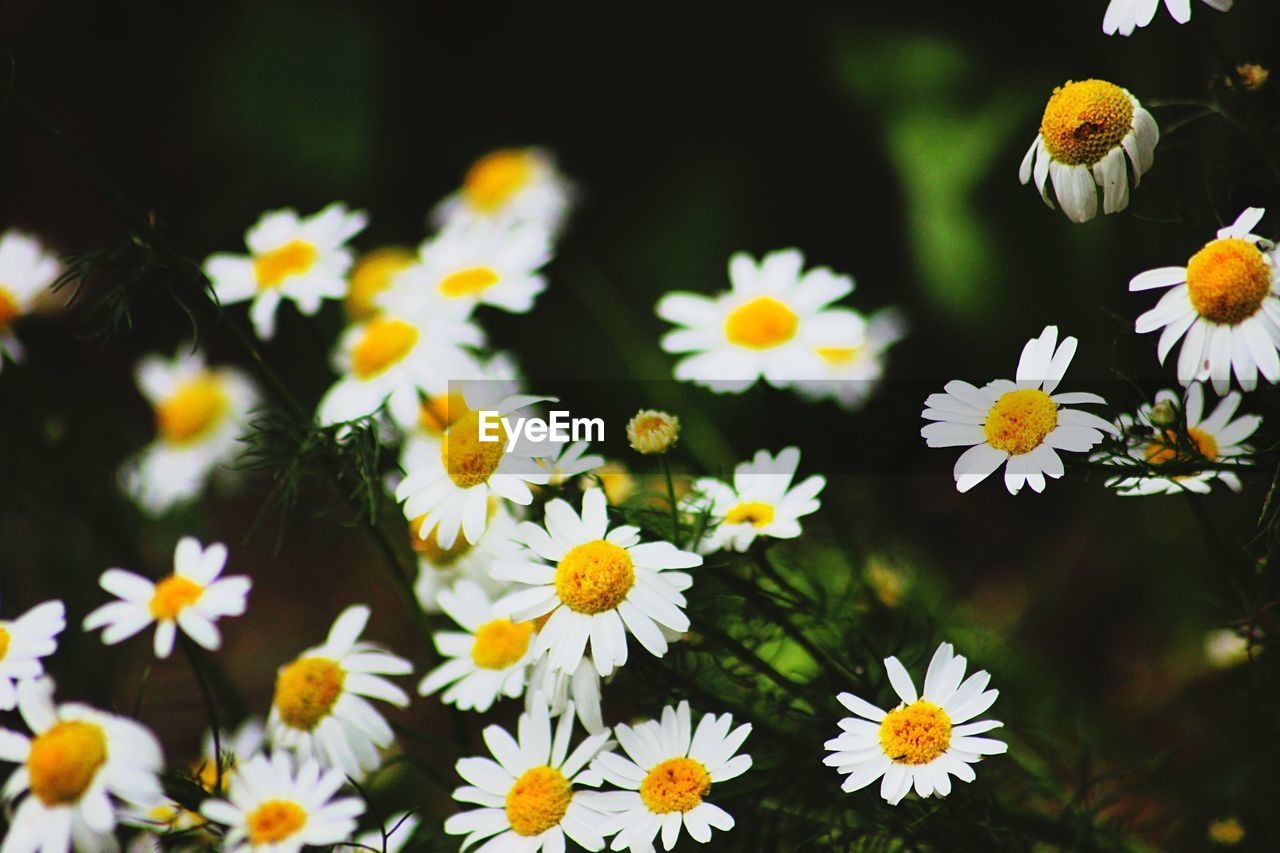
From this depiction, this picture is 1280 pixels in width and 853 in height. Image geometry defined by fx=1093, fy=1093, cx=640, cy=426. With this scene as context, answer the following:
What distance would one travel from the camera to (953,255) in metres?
1.38

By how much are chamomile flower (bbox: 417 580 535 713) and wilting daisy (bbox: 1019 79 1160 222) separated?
0.43 m

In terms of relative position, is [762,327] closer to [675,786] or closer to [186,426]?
[675,786]

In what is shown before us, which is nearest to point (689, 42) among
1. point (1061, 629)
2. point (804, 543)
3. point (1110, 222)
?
point (1110, 222)

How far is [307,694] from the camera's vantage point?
0.75 metres

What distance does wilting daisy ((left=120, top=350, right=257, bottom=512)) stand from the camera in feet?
4.26

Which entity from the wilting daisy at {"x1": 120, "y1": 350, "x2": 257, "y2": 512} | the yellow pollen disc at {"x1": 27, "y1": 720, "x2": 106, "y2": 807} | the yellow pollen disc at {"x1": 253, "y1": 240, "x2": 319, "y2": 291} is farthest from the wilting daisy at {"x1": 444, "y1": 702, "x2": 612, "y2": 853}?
the wilting daisy at {"x1": 120, "y1": 350, "x2": 257, "y2": 512}

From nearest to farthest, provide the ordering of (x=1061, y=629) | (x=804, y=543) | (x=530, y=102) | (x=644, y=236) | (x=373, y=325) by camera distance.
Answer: (x=373, y=325) → (x=804, y=543) → (x=1061, y=629) → (x=644, y=236) → (x=530, y=102)

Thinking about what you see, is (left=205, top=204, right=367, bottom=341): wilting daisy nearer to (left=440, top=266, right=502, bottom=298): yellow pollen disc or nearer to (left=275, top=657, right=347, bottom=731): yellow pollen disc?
(left=440, top=266, right=502, bottom=298): yellow pollen disc

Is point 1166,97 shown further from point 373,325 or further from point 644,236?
point 373,325

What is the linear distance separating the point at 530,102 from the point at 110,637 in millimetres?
1320

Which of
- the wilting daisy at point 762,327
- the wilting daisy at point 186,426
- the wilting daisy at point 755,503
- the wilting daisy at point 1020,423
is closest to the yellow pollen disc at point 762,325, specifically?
the wilting daisy at point 762,327

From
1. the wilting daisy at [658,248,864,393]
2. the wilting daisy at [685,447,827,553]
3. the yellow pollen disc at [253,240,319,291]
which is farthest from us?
the yellow pollen disc at [253,240,319,291]

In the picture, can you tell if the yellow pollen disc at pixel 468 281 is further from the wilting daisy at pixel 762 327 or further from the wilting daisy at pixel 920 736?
the wilting daisy at pixel 920 736

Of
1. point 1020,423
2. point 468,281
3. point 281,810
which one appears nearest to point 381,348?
point 468,281
